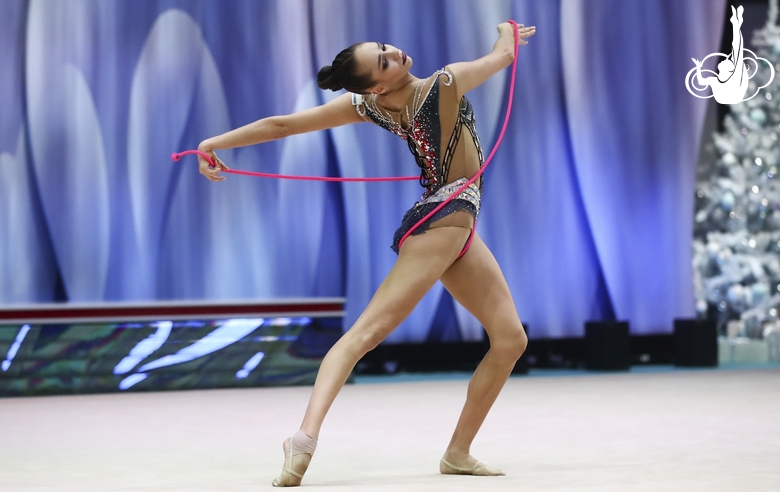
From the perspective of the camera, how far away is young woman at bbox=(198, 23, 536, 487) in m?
2.89

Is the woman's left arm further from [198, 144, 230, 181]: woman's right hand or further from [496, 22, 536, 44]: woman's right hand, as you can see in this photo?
[198, 144, 230, 181]: woman's right hand

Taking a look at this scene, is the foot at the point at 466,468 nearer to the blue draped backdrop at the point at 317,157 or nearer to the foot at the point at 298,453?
the foot at the point at 298,453

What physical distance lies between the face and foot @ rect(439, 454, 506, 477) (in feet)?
3.62

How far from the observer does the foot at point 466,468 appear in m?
3.10

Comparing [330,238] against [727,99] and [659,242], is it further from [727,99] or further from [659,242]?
[727,99]

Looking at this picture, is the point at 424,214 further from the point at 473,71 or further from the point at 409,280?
the point at 473,71

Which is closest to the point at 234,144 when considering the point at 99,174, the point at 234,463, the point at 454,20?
the point at 234,463

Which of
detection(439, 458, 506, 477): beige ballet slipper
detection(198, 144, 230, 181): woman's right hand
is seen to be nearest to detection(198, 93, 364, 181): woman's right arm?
detection(198, 144, 230, 181): woman's right hand

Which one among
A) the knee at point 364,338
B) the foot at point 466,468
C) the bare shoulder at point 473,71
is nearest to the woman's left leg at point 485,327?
the foot at point 466,468

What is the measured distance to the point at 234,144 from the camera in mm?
3064

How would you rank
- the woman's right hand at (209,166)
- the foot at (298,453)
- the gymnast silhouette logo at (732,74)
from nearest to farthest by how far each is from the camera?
the foot at (298,453) < the woman's right hand at (209,166) < the gymnast silhouette logo at (732,74)

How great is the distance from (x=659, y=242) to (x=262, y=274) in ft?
9.78

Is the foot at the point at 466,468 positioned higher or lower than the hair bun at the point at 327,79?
lower

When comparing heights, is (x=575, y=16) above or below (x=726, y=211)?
above
